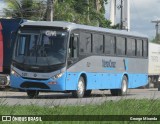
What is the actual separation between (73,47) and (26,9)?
27.0 metres

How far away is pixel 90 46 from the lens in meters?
26.6

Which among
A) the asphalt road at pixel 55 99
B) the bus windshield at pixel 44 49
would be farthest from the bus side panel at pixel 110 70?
the bus windshield at pixel 44 49

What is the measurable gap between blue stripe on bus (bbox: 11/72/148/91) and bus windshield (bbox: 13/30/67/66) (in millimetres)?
715

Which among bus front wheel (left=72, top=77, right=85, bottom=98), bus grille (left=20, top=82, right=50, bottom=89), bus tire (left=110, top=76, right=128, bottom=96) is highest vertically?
bus grille (left=20, top=82, right=50, bottom=89)

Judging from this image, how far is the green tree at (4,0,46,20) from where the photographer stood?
49625mm

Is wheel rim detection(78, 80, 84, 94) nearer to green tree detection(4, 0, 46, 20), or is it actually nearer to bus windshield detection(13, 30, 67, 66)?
bus windshield detection(13, 30, 67, 66)

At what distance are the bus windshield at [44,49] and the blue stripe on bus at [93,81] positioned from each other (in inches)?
28.1

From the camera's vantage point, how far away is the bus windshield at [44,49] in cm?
2439

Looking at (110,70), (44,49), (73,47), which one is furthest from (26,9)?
(44,49)

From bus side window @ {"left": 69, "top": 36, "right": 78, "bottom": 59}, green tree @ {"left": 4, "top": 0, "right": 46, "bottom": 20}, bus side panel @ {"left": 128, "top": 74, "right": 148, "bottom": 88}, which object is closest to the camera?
bus side window @ {"left": 69, "top": 36, "right": 78, "bottom": 59}

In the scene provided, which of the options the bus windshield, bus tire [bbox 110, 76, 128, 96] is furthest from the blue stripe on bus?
the bus windshield

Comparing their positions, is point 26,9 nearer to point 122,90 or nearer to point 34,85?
point 122,90

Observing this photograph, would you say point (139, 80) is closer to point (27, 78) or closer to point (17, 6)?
point (27, 78)

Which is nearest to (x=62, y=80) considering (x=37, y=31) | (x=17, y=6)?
(x=37, y=31)
